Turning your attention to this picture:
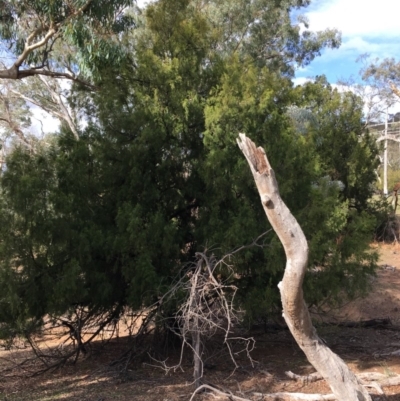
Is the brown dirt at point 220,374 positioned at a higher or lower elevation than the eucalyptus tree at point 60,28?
lower

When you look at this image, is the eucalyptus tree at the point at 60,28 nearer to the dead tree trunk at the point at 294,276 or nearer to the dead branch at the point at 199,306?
the dead branch at the point at 199,306

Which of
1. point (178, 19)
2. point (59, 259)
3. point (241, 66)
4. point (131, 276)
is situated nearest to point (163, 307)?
point (131, 276)

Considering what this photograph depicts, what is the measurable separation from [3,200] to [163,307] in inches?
98.5

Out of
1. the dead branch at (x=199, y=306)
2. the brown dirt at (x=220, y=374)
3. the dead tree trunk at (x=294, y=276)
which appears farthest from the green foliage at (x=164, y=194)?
the dead tree trunk at (x=294, y=276)

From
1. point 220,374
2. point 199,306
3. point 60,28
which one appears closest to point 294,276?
point 199,306

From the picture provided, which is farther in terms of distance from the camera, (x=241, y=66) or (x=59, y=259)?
(x=241, y=66)

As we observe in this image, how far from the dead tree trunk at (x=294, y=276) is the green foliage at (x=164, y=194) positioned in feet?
7.45

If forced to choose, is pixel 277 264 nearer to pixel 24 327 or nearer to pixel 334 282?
pixel 334 282

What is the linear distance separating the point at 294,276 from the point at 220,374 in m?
3.72

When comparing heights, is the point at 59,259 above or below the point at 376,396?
above

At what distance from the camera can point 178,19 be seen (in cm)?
862

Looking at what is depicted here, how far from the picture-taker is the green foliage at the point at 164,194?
24.1 feet

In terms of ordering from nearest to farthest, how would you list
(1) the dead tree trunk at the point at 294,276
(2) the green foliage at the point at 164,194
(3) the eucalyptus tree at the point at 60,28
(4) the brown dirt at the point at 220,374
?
(1) the dead tree trunk at the point at 294,276, (4) the brown dirt at the point at 220,374, (2) the green foliage at the point at 164,194, (3) the eucalyptus tree at the point at 60,28

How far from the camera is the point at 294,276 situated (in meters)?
4.45
